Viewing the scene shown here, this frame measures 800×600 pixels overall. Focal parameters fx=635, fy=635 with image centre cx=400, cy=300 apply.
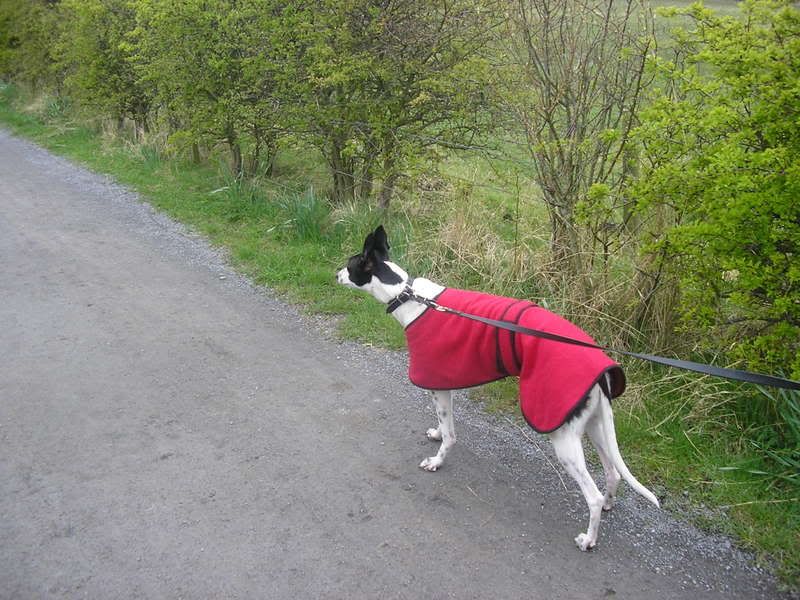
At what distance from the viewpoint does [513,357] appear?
11.6 feet

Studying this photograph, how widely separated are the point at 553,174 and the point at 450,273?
4.72 ft


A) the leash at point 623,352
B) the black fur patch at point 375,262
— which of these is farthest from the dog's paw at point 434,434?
the black fur patch at point 375,262

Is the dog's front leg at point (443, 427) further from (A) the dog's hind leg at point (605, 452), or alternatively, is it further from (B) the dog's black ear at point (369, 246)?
(B) the dog's black ear at point (369, 246)

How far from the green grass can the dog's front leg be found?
2.60ft

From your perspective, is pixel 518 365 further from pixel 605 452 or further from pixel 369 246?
pixel 369 246

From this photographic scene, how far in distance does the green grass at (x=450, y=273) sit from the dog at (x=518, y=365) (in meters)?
0.55

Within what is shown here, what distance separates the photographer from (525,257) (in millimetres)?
5988

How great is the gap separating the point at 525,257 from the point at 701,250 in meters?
2.05

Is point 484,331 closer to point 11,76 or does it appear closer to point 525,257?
point 525,257

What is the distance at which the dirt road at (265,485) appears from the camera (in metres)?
3.22

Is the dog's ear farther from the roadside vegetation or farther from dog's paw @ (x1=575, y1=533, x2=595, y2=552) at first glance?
dog's paw @ (x1=575, y1=533, x2=595, y2=552)

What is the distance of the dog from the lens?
3.23 metres

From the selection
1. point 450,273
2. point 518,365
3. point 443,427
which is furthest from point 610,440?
point 450,273

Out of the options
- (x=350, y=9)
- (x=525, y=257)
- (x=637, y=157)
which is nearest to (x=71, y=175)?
(x=350, y=9)
